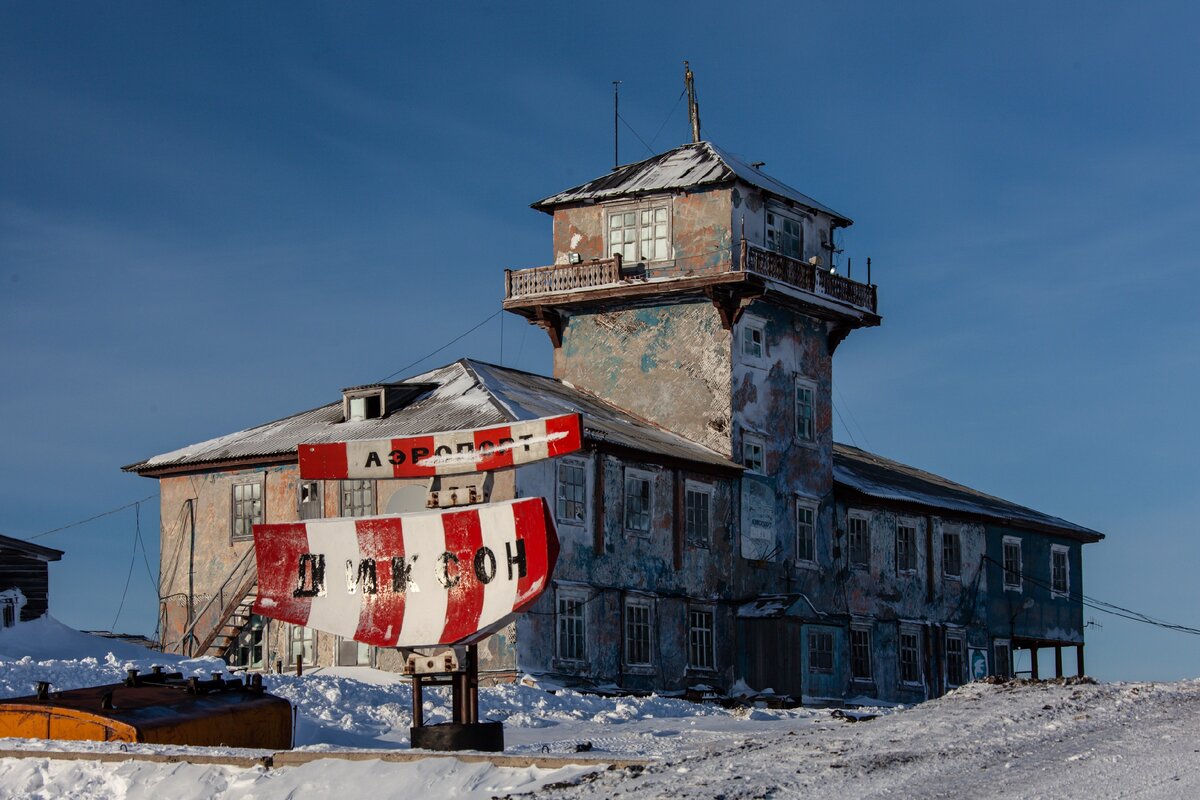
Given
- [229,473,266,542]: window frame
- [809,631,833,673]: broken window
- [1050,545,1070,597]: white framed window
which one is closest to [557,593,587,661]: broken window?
[229,473,266,542]: window frame

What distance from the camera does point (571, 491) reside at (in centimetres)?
3619

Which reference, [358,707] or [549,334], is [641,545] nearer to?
[549,334]

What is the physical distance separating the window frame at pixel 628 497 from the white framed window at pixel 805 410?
21.1 ft

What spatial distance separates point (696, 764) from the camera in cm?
1331

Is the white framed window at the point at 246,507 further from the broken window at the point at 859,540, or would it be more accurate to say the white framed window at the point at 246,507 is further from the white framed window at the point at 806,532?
the broken window at the point at 859,540

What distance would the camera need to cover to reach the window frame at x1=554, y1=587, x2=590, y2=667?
35500 millimetres

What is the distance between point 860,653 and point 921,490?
625 cm

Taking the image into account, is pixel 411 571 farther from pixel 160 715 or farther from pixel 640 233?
pixel 640 233

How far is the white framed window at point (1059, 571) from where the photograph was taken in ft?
168

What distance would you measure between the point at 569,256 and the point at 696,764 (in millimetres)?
30151

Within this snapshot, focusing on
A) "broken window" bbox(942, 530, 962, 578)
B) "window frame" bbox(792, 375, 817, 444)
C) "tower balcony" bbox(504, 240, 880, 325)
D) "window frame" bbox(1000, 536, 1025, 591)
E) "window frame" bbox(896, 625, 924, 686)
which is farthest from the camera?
"window frame" bbox(1000, 536, 1025, 591)

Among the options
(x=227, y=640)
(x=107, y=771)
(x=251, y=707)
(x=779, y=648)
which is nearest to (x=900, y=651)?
(x=779, y=648)

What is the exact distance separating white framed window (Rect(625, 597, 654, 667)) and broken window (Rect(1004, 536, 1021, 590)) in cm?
1468

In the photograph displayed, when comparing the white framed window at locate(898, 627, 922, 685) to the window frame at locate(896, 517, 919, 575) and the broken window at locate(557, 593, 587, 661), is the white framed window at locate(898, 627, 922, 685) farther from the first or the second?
the broken window at locate(557, 593, 587, 661)
